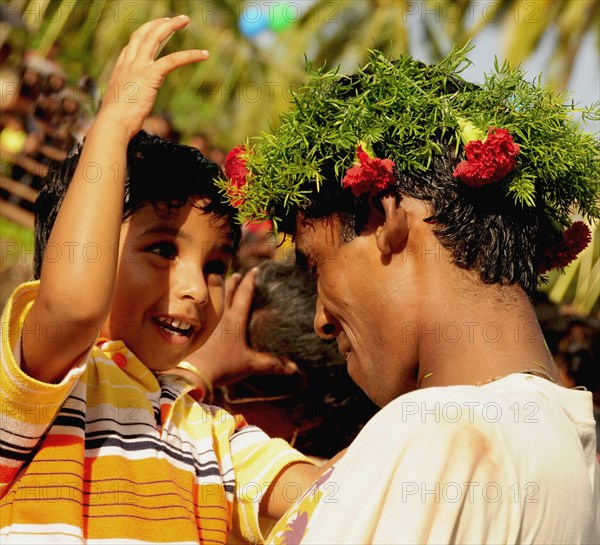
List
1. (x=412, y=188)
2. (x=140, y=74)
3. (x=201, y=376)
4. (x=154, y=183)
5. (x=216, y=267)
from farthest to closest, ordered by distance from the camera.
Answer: (x=201, y=376) → (x=216, y=267) → (x=154, y=183) → (x=140, y=74) → (x=412, y=188)

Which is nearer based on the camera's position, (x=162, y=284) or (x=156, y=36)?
(x=156, y=36)

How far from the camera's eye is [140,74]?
2.49 m

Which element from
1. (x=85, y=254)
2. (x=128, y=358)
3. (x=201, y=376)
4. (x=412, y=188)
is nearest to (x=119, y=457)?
(x=128, y=358)

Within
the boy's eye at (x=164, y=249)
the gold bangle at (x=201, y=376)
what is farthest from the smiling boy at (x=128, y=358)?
the gold bangle at (x=201, y=376)

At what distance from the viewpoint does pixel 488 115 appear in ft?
7.72

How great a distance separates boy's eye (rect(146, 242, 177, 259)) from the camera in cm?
273

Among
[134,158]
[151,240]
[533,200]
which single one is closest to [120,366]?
[151,240]

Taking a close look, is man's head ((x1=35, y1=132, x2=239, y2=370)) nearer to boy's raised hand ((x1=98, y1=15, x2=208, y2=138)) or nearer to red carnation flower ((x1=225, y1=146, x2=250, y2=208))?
red carnation flower ((x1=225, y1=146, x2=250, y2=208))

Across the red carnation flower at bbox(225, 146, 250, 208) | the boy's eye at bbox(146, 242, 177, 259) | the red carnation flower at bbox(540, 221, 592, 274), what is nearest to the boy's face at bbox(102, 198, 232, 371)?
the boy's eye at bbox(146, 242, 177, 259)

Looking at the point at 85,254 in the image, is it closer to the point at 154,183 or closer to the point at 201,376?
the point at 154,183

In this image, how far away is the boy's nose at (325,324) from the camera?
2.52 m

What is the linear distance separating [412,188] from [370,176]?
13cm

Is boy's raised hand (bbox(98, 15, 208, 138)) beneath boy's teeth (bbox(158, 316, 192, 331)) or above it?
above

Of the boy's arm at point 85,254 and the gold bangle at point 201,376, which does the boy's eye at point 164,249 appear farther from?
the gold bangle at point 201,376
